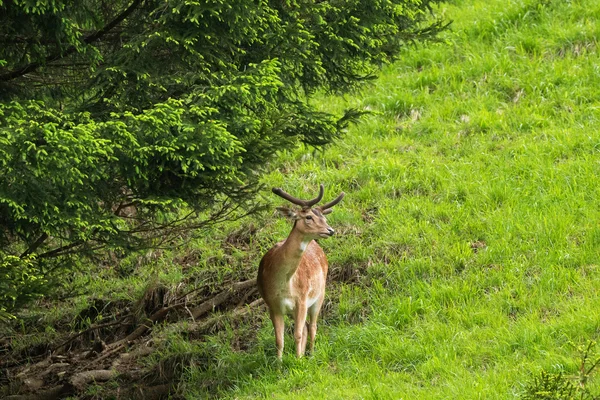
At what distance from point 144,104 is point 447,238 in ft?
14.2

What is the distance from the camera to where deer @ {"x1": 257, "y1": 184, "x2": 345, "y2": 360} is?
30.6 feet

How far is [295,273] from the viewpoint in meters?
9.52

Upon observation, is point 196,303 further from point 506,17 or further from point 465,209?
point 506,17

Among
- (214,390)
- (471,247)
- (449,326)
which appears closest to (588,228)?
(471,247)

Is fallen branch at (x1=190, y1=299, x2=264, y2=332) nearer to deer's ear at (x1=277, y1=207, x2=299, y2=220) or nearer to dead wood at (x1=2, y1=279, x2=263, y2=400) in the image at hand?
dead wood at (x1=2, y1=279, x2=263, y2=400)

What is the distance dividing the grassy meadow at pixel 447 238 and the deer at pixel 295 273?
1.07 feet

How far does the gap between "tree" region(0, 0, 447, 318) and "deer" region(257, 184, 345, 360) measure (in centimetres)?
68

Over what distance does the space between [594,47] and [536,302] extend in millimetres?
6116

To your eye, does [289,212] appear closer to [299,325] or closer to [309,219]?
[309,219]

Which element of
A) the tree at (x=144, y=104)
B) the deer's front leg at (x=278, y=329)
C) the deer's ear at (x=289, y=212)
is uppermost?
the tree at (x=144, y=104)

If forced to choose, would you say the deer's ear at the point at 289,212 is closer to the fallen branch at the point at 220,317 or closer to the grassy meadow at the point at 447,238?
the grassy meadow at the point at 447,238

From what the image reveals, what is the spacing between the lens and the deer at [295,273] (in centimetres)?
931

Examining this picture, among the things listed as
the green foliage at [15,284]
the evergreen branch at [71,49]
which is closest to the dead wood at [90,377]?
the green foliage at [15,284]

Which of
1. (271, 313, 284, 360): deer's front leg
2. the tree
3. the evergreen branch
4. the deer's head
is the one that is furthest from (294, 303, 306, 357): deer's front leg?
the evergreen branch
